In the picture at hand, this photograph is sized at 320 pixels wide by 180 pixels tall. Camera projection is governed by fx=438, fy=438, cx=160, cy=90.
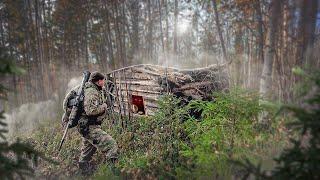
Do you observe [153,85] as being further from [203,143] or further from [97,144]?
[203,143]

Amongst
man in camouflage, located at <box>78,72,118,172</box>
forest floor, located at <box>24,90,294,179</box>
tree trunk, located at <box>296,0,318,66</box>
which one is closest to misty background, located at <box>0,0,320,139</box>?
tree trunk, located at <box>296,0,318,66</box>

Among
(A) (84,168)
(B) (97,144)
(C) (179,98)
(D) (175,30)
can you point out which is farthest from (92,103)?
(D) (175,30)

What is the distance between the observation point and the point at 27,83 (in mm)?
24328

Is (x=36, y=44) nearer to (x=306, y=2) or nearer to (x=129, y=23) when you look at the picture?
(x=129, y=23)

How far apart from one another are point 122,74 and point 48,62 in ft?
45.0

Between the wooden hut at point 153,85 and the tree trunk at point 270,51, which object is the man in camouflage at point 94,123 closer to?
the wooden hut at point 153,85

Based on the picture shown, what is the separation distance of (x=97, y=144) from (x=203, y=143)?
2597 mm

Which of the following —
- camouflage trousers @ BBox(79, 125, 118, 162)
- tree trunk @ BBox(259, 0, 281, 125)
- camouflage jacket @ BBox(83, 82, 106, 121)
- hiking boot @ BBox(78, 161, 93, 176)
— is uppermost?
tree trunk @ BBox(259, 0, 281, 125)

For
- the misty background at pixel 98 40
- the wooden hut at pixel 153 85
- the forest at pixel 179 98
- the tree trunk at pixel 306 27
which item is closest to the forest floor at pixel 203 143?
the forest at pixel 179 98

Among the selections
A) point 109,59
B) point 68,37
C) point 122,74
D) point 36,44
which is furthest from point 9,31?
point 122,74

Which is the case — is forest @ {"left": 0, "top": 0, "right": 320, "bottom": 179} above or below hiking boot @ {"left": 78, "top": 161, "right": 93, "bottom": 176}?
above

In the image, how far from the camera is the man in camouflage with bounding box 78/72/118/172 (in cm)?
845

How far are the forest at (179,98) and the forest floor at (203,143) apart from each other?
2 centimetres

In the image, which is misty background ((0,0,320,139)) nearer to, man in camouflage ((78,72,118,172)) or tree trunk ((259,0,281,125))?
tree trunk ((259,0,281,125))
